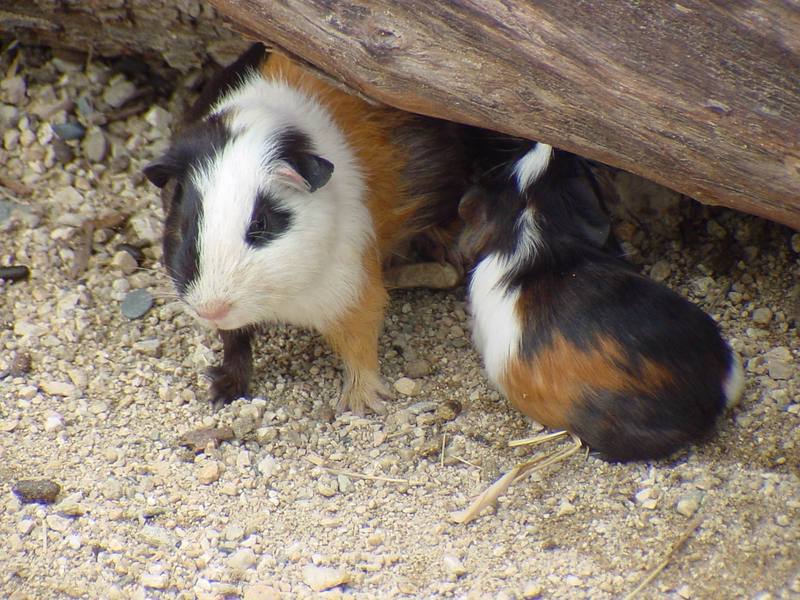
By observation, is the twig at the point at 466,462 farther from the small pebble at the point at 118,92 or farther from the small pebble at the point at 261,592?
the small pebble at the point at 118,92

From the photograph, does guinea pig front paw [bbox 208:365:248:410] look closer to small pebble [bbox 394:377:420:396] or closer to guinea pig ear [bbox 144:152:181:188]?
small pebble [bbox 394:377:420:396]

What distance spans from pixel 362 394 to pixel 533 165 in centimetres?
119

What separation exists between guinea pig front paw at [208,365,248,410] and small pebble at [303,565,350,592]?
1055mm

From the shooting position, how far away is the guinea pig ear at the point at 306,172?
3.34 meters

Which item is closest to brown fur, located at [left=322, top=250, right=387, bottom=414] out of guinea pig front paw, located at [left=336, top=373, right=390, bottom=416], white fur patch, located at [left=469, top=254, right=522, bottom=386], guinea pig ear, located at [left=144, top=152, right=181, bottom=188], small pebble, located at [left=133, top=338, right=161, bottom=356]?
guinea pig front paw, located at [left=336, top=373, right=390, bottom=416]

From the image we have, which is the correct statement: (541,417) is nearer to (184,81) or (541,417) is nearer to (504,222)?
(504,222)

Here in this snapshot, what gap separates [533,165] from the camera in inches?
150

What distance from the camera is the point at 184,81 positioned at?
504cm

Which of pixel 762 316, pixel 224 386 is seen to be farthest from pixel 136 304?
pixel 762 316

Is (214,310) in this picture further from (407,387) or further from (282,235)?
(407,387)

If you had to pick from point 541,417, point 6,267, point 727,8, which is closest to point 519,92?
point 727,8

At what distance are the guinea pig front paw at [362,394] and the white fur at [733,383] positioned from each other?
136cm

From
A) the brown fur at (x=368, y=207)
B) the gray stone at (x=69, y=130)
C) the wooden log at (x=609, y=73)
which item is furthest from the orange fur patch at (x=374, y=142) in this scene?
the gray stone at (x=69, y=130)

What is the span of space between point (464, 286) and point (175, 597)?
2150mm
